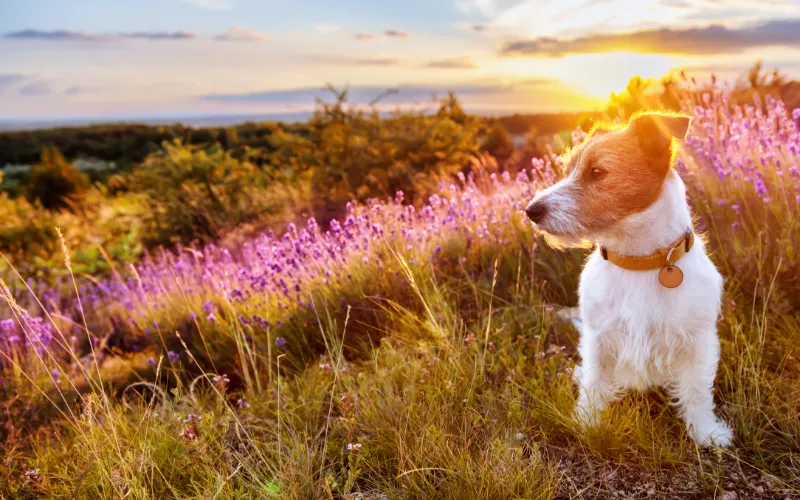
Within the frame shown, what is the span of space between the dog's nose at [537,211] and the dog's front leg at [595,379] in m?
0.76

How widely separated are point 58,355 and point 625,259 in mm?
6098

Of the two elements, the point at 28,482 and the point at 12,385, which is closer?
the point at 28,482

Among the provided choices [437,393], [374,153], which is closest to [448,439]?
[437,393]

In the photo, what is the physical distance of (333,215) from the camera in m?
12.5

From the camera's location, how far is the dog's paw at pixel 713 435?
3.11 meters

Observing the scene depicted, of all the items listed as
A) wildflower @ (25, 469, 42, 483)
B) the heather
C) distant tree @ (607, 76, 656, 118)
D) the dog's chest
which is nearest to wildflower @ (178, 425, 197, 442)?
the heather

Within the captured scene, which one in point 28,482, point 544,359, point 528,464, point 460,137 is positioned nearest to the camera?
point 528,464

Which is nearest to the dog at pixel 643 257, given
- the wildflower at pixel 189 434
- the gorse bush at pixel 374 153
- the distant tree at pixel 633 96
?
the wildflower at pixel 189 434

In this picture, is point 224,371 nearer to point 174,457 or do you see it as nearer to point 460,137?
point 174,457

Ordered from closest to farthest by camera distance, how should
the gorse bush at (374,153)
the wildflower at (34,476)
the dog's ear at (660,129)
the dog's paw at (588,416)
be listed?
the dog's ear at (660,129) → the dog's paw at (588,416) → the wildflower at (34,476) → the gorse bush at (374,153)

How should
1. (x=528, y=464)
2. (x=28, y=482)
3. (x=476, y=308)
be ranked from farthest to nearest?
(x=476, y=308), (x=28, y=482), (x=528, y=464)

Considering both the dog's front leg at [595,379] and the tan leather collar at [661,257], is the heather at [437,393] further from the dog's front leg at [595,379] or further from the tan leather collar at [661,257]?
the tan leather collar at [661,257]

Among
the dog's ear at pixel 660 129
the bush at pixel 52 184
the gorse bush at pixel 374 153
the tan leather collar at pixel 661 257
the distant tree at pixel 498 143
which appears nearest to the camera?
the dog's ear at pixel 660 129

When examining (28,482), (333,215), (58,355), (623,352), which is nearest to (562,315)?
(623,352)
